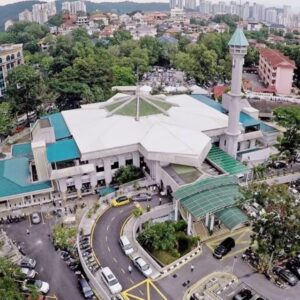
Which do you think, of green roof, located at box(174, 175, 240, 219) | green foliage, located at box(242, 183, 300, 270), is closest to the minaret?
green roof, located at box(174, 175, 240, 219)

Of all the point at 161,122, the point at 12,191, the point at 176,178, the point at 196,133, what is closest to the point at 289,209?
the point at 176,178

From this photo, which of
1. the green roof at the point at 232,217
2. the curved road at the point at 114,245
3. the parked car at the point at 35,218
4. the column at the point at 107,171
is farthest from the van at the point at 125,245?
the column at the point at 107,171

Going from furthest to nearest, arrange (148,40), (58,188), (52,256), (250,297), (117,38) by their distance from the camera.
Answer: (117,38), (148,40), (58,188), (52,256), (250,297)

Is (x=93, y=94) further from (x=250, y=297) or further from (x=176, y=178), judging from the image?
(x=250, y=297)

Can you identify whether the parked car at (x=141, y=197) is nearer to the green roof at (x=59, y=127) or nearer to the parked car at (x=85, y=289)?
the parked car at (x=85, y=289)

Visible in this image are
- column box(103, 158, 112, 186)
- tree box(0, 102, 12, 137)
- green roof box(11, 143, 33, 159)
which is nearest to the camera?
column box(103, 158, 112, 186)

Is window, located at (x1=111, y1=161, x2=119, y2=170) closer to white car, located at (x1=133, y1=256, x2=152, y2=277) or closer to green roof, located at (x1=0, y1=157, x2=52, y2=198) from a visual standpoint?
green roof, located at (x1=0, y1=157, x2=52, y2=198)
